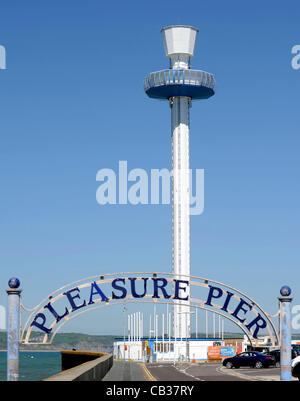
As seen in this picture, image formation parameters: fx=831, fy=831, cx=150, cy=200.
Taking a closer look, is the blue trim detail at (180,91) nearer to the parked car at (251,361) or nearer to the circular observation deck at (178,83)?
the circular observation deck at (178,83)

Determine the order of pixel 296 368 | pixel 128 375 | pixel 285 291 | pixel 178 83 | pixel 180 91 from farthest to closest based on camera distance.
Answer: pixel 180 91 → pixel 178 83 → pixel 128 375 → pixel 296 368 → pixel 285 291

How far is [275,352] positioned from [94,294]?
30.6 metres

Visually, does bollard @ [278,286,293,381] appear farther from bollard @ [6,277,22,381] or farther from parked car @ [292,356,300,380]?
bollard @ [6,277,22,381]

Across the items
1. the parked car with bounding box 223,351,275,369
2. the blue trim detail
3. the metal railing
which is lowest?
the parked car with bounding box 223,351,275,369

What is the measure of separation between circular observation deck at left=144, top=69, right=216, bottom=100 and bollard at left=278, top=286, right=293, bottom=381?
295 feet

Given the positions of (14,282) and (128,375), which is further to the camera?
(128,375)

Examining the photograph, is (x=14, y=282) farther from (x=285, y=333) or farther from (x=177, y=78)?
(x=177, y=78)

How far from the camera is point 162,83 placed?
123 metres

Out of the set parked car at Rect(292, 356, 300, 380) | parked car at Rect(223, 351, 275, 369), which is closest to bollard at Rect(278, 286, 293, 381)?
parked car at Rect(292, 356, 300, 380)

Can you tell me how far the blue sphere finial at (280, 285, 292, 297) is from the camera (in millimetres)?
34359

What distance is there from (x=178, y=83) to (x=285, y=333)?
296 feet

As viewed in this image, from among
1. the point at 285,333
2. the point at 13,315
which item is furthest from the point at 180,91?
the point at 13,315

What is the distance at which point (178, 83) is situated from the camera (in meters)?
122
